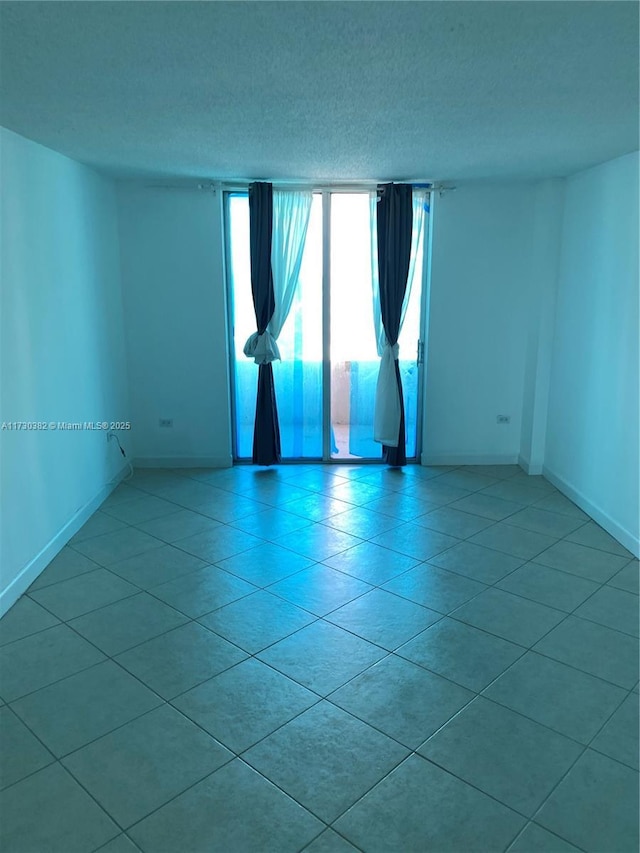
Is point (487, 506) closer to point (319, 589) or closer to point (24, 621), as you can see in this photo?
point (319, 589)

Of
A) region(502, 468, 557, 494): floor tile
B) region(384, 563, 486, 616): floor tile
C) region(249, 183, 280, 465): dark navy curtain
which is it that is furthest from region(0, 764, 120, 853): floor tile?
region(502, 468, 557, 494): floor tile

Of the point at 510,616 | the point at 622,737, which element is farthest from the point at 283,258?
the point at 622,737

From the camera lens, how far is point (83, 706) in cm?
246

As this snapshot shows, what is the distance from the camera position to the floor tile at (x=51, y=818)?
6.12 ft

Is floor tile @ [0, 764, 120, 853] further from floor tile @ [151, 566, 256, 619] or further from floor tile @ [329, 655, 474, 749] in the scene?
floor tile @ [151, 566, 256, 619]

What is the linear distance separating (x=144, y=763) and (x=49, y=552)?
187cm

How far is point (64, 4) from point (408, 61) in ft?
3.88

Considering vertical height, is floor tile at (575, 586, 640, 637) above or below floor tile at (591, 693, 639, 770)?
above

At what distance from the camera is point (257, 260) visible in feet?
17.3

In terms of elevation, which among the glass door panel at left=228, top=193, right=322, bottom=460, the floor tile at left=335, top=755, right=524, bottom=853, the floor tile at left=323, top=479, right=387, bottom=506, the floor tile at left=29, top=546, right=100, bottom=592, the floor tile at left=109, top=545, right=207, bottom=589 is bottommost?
the floor tile at left=335, top=755, right=524, bottom=853

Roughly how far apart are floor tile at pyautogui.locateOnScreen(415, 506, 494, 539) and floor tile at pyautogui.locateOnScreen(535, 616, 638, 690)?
118 centimetres

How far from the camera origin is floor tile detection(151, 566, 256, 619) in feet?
10.6

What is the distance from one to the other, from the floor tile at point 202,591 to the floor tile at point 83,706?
59 centimetres

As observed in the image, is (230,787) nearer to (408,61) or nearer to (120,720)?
(120,720)
